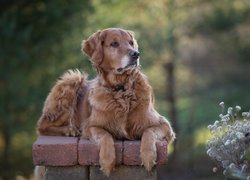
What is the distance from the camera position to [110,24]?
32.0 feet

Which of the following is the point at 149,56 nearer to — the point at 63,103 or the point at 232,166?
the point at 63,103

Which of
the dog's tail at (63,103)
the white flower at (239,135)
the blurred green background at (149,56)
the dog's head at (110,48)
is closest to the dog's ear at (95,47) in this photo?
the dog's head at (110,48)

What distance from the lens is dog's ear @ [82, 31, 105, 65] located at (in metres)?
5.19

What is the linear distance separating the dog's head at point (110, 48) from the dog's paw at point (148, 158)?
781 mm

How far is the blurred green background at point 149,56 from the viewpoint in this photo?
32.3 feet

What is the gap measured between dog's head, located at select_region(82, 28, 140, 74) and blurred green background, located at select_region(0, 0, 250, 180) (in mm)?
3788

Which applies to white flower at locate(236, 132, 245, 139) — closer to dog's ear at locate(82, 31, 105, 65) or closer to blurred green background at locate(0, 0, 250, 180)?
dog's ear at locate(82, 31, 105, 65)

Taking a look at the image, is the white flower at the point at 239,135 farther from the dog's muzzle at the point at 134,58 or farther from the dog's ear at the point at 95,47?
the dog's ear at the point at 95,47

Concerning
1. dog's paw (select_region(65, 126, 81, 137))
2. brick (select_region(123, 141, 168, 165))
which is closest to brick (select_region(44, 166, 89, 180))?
brick (select_region(123, 141, 168, 165))

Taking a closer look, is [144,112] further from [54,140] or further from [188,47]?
Answer: [188,47]

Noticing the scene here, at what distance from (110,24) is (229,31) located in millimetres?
2786

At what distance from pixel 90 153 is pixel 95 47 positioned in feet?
3.25

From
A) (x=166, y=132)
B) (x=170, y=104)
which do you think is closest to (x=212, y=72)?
(x=170, y=104)

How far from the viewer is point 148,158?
4609 millimetres
